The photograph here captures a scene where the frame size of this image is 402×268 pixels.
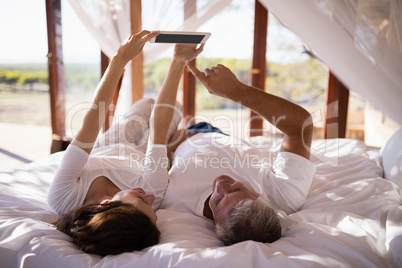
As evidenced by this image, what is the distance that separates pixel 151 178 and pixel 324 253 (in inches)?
30.8

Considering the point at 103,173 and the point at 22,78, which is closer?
the point at 103,173

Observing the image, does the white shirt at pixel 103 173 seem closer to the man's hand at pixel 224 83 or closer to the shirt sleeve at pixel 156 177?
the shirt sleeve at pixel 156 177

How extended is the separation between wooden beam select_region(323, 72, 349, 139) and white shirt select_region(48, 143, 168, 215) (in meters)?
2.58

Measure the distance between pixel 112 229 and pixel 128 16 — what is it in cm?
205

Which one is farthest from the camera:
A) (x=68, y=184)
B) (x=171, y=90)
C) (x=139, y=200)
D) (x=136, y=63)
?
(x=136, y=63)

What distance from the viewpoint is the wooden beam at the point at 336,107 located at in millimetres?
3473

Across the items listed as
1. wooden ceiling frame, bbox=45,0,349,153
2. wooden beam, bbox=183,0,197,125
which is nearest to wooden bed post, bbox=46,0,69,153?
wooden ceiling frame, bbox=45,0,349,153

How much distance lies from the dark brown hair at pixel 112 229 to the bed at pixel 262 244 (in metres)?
0.03

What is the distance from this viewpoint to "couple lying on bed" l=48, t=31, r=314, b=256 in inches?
41.9

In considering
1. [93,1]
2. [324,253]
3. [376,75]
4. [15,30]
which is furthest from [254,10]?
[324,253]

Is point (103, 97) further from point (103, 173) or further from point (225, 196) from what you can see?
point (225, 196)

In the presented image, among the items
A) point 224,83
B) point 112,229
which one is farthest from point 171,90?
point 112,229

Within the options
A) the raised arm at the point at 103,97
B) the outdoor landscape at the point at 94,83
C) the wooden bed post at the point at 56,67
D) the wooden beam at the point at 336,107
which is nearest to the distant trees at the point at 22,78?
the outdoor landscape at the point at 94,83

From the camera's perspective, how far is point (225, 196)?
1211 mm
